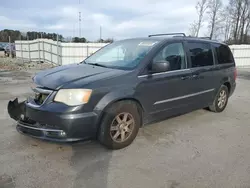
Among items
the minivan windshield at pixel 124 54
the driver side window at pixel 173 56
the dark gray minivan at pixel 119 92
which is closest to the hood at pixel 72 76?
→ the dark gray minivan at pixel 119 92

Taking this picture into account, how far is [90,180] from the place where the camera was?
2.55 metres

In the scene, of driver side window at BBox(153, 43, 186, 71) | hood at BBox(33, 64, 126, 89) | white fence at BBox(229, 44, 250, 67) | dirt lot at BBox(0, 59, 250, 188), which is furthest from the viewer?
white fence at BBox(229, 44, 250, 67)

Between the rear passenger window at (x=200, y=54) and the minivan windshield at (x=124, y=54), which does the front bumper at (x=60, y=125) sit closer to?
the minivan windshield at (x=124, y=54)

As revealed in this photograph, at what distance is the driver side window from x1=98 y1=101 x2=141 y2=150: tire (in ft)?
3.19

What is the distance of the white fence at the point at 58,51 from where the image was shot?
53.3ft

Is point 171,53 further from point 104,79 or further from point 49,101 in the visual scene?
point 49,101

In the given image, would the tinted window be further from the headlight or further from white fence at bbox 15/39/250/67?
white fence at bbox 15/39/250/67

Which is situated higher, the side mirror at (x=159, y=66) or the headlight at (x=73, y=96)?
the side mirror at (x=159, y=66)

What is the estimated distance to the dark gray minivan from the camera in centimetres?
287

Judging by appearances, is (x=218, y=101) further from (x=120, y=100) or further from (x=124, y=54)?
(x=120, y=100)

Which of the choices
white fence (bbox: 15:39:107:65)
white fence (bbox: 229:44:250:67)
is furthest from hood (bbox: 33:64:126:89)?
white fence (bbox: 229:44:250:67)

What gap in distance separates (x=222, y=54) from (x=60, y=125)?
4.14 m

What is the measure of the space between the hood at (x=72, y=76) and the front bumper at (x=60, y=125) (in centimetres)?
39

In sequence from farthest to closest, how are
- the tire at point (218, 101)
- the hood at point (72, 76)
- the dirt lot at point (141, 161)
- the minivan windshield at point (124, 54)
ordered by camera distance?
1. the tire at point (218, 101)
2. the minivan windshield at point (124, 54)
3. the hood at point (72, 76)
4. the dirt lot at point (141, 161)
